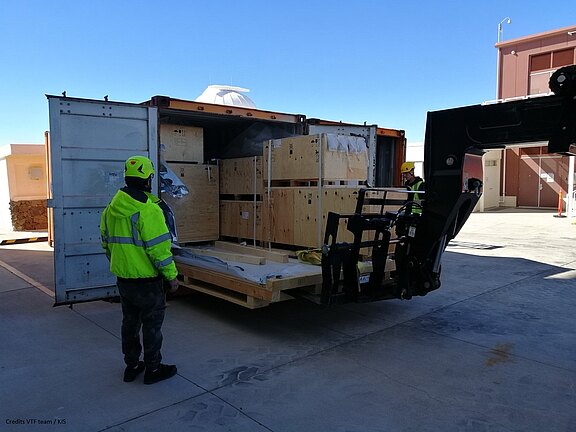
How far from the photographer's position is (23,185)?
16.3 metres

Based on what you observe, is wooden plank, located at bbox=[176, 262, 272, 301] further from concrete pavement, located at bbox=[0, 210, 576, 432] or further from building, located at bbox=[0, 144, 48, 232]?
building, located at bbox=[0, 144, 48, 232]

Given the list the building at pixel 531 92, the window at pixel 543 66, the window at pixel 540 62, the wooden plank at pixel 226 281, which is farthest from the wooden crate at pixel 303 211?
the window at pixel 540 62

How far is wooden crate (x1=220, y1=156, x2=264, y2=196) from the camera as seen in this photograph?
7316 millimetres

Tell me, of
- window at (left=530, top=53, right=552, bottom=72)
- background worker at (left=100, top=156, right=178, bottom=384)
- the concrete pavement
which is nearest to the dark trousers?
background worker at (left=100, top=156, right=178, bottom=384)

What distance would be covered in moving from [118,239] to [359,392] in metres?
2.36

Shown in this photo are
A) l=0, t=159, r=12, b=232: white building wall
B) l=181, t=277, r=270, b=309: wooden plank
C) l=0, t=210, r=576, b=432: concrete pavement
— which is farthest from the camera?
l=0, t=159, r=12, b=232: white building wall

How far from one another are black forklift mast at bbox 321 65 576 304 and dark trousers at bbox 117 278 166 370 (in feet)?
5.56

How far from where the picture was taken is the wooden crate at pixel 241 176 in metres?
7.32

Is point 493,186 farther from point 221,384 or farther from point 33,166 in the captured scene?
point 221,384

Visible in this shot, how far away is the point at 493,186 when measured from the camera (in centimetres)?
2659

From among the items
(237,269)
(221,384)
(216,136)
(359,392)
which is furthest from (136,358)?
(216,136)

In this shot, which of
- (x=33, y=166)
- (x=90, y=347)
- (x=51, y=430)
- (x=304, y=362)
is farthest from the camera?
(x=33, y=166)

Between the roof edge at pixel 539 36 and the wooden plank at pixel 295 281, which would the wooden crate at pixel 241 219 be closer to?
the wooden plank at pixel 295 281

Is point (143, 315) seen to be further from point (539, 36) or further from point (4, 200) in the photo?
point (539, 36)
